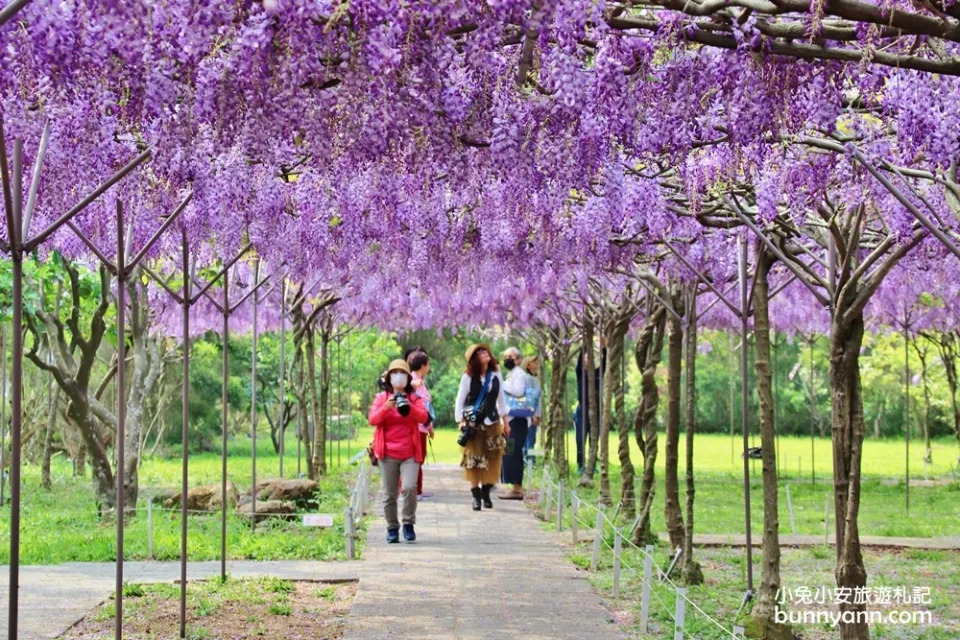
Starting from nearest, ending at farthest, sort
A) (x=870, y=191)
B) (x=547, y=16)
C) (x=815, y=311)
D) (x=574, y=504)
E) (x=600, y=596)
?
(x=547, y=16) → (x=870, y=191) → (x=600, y=596) → (x=574, y=504) → (x=815, y=311)

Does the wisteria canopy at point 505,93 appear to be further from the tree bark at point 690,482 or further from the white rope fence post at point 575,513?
the white rope fence post at point 575,513

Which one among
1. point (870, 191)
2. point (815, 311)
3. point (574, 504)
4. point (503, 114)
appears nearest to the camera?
point (503, 114)

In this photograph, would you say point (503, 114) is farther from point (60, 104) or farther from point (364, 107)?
point (60, 104)

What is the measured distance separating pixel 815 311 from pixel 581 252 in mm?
10947

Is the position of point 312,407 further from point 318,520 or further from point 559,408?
point 318,520

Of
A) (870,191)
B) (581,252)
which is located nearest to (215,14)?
(870,191)

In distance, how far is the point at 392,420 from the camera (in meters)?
10.1

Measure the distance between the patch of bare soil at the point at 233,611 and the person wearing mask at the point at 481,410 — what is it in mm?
3994

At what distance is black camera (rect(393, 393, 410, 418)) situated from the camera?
988 cm

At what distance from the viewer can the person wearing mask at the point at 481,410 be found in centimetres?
1191

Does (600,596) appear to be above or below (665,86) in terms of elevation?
below

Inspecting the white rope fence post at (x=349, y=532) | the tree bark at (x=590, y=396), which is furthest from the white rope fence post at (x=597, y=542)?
the tree bark at (x=590, y=396)

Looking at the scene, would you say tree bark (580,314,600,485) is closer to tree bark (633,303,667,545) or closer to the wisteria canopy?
tree bark (633,303,667,545)

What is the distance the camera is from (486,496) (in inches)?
510
